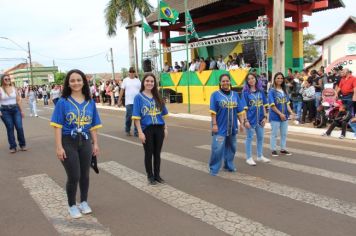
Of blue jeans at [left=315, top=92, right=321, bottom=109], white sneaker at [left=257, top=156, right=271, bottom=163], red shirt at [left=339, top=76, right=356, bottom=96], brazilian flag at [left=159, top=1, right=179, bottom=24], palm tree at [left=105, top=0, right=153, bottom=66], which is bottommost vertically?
A: white sneaker at [left=257, top=156, right=271, bottom=163]

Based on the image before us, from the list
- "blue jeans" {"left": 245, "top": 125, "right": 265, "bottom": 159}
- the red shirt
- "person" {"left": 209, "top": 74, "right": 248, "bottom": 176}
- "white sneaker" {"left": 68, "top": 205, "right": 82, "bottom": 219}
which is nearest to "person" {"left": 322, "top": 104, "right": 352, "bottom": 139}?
the red shirt

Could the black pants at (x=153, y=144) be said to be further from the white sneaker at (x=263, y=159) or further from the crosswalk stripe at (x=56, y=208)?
the white sneaker at (x=263, y=159)

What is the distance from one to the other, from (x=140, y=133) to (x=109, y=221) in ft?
5.42

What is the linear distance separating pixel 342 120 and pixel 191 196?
22.0 ft

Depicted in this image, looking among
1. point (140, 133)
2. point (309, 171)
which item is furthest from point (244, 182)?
point (140, 133)

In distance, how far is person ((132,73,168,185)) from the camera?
19.8 feet

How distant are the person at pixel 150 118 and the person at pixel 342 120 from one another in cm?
616

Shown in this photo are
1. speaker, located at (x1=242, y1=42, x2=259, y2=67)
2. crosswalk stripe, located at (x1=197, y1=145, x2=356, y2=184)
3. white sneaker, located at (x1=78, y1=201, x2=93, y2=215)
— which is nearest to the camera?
white sneaker, located at (x1=78, y1=201, x2=93, y2=215)

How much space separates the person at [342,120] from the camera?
10.4 metres

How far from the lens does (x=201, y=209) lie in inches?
197

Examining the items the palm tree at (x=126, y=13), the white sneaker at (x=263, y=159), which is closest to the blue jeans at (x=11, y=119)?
the white sneaker at (x=263, y=159)

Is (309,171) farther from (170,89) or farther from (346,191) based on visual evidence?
(170,89)

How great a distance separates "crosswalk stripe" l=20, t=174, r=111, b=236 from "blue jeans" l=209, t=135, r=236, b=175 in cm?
246

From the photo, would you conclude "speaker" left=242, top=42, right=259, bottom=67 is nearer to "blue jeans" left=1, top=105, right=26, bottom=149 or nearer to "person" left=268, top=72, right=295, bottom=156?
"person" left=268, top=72, right=295, bottom=156
